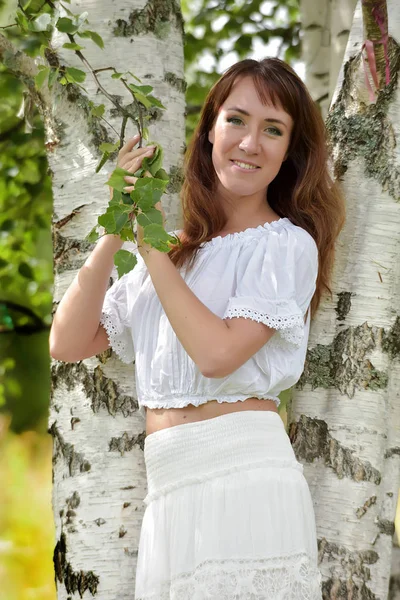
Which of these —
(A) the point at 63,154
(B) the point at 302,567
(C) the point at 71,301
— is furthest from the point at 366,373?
(A) the point at 63,154

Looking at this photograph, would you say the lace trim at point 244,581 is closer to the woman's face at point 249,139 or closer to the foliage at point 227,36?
the woman's face at point 249,139

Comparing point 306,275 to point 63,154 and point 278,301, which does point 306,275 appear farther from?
point 63,154

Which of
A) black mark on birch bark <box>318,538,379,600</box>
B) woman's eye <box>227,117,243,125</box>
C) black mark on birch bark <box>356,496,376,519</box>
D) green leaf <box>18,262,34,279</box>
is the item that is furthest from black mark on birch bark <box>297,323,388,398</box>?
green leaf <box>18,262,34,279</box>

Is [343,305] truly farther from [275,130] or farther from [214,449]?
[214,449]

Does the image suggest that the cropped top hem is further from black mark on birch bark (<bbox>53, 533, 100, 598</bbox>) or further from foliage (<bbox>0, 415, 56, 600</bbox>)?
foliage (<bbox>0, 415, 56, 600</bbox>)

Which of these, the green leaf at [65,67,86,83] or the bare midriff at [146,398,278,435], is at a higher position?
the green leaf at [65,67,86,83]

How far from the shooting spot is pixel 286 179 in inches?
88.5

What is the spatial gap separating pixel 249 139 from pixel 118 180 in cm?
43

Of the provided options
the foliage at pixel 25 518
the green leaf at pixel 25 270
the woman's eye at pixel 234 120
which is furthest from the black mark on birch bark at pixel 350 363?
the foliage at pixel 25 518

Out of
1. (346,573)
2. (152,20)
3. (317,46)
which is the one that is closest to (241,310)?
(346,573)

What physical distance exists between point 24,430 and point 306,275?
13.5 feet

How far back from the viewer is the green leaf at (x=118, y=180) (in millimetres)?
1737

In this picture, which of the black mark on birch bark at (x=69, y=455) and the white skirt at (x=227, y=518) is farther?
the black mark on birch bark at (x=69, y=455)

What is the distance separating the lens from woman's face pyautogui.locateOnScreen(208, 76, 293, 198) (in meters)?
2.06
